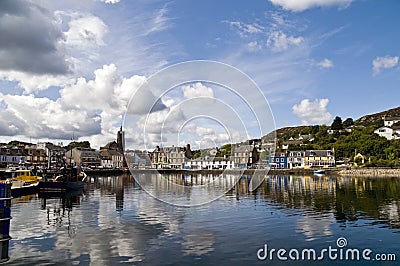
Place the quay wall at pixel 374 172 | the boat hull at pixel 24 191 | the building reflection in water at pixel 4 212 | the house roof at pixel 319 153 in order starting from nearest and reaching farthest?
the building reflection in water at pixel 4 212 → the boat hull at pixel 24 191 → the quay wall at pixel 374 172 → the house roof at pixel 319 153

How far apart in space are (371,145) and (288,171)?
32408mm

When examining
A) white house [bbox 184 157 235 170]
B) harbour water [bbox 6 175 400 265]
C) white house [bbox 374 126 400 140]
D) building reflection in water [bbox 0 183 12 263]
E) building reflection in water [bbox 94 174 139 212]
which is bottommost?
harbour water [bbox 6 175 400 265]

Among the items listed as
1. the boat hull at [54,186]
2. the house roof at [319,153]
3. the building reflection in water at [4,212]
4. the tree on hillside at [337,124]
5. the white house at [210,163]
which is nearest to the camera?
the building reflection in water at [4,212]

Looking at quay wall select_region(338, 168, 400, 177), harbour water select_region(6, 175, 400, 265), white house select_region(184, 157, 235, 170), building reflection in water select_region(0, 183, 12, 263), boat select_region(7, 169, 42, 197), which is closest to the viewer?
building reflection in water select_region(0, 183, 12, 263)

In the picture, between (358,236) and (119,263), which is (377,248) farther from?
(119,263)

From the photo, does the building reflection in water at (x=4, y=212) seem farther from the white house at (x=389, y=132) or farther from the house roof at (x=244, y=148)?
the white house at (x=389, y=132)

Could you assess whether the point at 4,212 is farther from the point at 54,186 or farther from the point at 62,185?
the point at 62,185

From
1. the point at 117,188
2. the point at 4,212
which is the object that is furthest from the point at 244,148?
the point at 4,212

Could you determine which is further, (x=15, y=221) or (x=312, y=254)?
(x=15, y=221)

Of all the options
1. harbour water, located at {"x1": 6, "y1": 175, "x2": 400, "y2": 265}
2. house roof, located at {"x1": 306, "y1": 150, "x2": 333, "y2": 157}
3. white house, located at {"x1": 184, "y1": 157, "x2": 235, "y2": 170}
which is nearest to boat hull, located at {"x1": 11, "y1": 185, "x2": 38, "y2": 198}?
harbour water, located at {"x1": 6, "y1": 175, "x2": 400, "y2": 265}

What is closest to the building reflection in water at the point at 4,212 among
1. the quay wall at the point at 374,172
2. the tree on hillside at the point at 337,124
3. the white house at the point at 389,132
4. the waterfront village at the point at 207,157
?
the quay wall at the point at 374,172

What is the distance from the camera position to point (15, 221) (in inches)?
884

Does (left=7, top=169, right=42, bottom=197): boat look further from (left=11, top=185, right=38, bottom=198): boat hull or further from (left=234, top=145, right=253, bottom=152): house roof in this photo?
(left=234, top=145, right=253, bottom=152): house roof

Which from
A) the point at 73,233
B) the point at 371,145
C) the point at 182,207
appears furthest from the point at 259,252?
the point at 371,145
